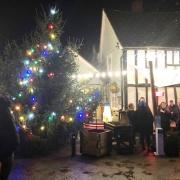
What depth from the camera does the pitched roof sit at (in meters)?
16.9

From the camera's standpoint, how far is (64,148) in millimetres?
Answer: 12172

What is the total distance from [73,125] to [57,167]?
13.5 feet

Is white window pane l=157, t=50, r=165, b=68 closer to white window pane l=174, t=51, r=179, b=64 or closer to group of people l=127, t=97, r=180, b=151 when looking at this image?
white window pane l=174, t=51, r=179, b=64

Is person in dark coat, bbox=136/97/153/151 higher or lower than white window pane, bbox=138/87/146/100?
lower

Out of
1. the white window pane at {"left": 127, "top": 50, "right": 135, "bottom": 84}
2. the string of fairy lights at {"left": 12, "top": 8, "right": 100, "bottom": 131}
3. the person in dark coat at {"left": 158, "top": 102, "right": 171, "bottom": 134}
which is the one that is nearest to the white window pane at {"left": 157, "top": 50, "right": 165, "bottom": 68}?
the white window pane at {"left": 127, "top": 50, "right": 135, "bottom": 84}

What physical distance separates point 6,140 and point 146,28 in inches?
564

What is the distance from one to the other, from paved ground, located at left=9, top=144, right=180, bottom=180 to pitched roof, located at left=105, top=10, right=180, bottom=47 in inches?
301

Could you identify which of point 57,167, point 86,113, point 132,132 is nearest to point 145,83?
point 86,113

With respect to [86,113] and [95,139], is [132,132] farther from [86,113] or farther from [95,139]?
[86,113]

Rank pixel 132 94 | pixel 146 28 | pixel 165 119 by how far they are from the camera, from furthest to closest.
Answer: pixel 146 28 < pixel 132 94 < pixel 165 119

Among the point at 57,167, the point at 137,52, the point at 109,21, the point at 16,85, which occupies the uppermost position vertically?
the point at 109,21

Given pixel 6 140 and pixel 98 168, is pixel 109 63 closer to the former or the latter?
pixel 98 168

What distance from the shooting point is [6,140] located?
236 inches

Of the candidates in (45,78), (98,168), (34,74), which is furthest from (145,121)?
(34,74)
